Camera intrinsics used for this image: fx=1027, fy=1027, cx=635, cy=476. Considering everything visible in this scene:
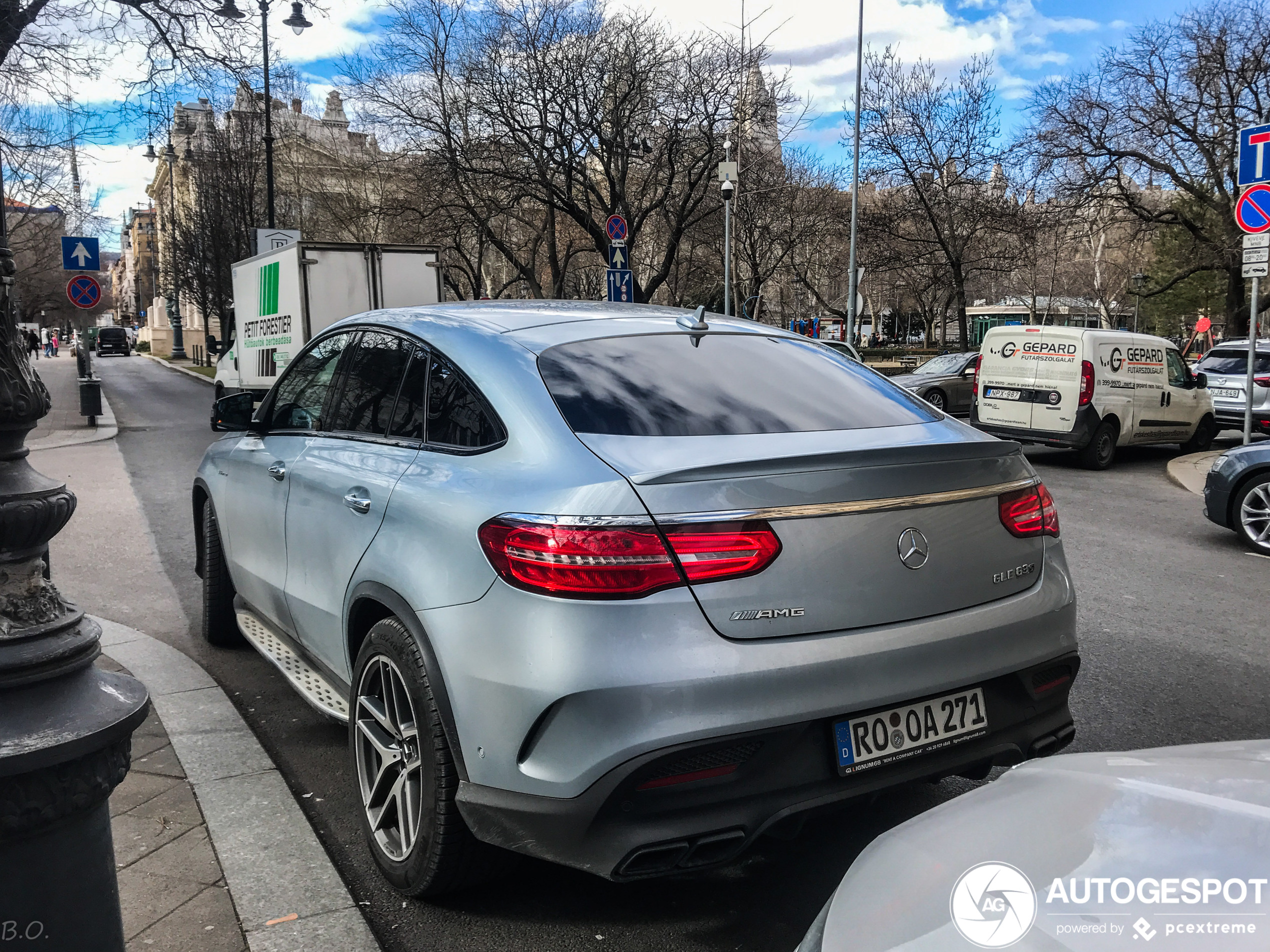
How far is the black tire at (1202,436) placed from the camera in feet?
50.8

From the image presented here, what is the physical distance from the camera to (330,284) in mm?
17031

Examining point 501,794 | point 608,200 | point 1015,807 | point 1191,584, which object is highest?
point 608,200

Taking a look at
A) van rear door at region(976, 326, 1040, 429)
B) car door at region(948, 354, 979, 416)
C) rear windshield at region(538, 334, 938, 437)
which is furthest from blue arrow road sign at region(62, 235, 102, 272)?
rear windshield at region(538, 334, 938, 437)

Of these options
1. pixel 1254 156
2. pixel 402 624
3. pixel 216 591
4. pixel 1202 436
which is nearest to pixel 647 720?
pixel 402 624

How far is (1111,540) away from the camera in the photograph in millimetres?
8586

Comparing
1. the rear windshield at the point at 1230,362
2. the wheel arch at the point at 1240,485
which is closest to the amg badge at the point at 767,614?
the wheel arch at the point at 1240,485

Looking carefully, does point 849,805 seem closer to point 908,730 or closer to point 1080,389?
point 908,730

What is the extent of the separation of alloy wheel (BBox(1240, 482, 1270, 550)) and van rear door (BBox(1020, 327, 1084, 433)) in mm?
5364

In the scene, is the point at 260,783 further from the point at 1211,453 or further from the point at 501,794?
the point at 1211,453

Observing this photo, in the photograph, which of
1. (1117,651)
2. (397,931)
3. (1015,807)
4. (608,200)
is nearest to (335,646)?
(397,931)

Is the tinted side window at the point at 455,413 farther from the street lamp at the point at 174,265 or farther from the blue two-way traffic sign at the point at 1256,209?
the street lamp at the point at 174,265

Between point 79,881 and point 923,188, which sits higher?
point 923,188

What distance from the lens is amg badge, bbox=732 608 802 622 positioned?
2381mm

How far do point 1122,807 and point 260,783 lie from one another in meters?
3.02
